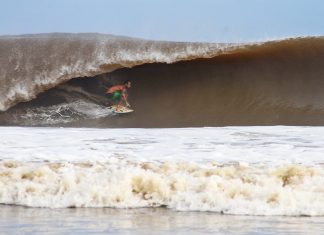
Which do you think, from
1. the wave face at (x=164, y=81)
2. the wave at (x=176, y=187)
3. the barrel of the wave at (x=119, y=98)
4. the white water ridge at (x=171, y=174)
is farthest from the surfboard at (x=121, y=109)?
the wave at (x=176, y=187)

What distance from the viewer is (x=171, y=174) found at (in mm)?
8297

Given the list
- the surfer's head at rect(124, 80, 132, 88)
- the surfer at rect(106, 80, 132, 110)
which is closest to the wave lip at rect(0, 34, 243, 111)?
the surfer's head at rect(124, 80, 132, 88)

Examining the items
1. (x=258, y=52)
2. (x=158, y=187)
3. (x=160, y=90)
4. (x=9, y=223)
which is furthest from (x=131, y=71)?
(x=9, y=223)

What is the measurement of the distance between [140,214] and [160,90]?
1215cm

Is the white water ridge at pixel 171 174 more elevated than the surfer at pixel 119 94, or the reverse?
the surfer at pixel 119 94

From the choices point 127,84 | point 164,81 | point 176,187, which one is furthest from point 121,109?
point 176,187

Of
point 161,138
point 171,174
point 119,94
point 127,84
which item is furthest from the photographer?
point 127,84

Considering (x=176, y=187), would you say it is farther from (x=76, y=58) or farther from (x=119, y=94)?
(x=76, y=58)

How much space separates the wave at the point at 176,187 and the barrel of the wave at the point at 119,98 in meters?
9.37

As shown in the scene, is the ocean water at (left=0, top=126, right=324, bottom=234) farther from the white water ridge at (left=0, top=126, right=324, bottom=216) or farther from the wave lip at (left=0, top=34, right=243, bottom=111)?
the wave lip at (left=0, top=34, right=243, bottom=111)

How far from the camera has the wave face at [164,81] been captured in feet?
59.9

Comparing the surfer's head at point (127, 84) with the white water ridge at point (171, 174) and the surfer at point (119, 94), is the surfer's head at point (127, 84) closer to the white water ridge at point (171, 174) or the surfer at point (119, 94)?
the surfer at point (119, 94)

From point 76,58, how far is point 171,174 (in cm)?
1120

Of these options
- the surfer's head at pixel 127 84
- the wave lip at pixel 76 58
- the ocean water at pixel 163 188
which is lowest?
the ocean water at pixel 163 188
